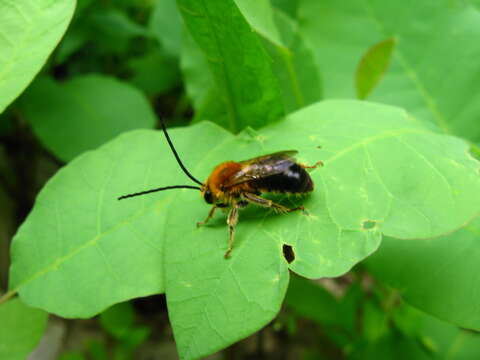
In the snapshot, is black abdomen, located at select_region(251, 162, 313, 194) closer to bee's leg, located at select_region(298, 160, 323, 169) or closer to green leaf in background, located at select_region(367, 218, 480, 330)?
bee's leg, located at select_region(298, 160, 323, 169)

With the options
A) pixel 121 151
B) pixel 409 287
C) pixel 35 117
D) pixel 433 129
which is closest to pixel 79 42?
pixel 35 117

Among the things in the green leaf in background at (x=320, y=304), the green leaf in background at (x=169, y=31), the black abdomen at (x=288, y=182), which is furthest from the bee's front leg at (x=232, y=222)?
the green leaf in background at (x=169, y=31)

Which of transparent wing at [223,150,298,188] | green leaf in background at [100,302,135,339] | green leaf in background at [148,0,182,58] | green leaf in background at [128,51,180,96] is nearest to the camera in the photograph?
transparent wing at [223,150,298,188]

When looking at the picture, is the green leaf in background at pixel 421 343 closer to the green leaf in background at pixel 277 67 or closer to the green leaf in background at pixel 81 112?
the green leaf in background at pixel 277 67

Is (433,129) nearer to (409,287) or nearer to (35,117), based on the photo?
(409,287)

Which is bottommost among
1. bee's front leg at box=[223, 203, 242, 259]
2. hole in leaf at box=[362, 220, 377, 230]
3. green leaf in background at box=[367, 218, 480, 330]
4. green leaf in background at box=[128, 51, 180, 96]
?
green leaf in background at box=[128, 51, 180, 96]

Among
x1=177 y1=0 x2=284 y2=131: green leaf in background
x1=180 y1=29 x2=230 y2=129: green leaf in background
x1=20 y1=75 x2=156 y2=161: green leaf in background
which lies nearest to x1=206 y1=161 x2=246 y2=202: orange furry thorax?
x1=177 y1=0 x2=284 y2=131: green leaf in background
